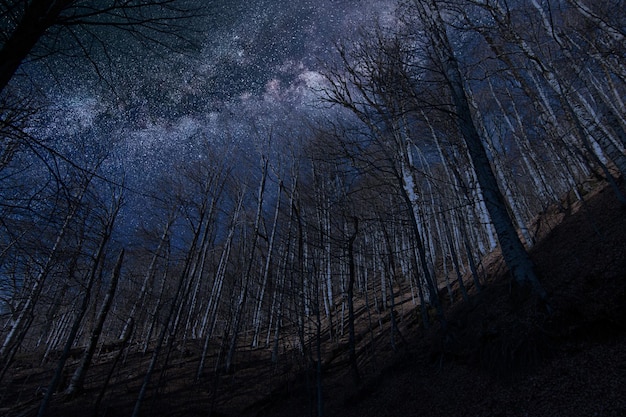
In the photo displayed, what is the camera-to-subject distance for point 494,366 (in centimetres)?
358

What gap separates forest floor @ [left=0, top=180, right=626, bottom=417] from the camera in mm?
2758

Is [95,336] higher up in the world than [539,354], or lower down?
higher up

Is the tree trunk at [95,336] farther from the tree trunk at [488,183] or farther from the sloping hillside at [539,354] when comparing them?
the tree trunk at [488,183]

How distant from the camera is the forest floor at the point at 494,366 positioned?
2.76 m

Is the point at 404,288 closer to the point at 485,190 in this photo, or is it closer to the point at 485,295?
the point at 485,295

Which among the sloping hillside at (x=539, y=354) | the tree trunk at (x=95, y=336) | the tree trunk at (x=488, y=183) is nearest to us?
the sloping hillside at (x=539, y=354)

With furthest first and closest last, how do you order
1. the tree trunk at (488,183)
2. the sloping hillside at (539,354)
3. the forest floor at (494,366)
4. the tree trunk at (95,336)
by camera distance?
the tree trunk at (95,336) → the tree trunk at (488,183) → the forest floor at (494,366) → the sloping hillside at (539,354)

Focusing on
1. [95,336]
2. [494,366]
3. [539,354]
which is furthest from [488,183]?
[95,336]

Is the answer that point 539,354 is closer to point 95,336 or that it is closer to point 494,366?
point 494,366

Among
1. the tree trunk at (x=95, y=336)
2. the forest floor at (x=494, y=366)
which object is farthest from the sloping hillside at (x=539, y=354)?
the tree trunk at (x=95, y=336)

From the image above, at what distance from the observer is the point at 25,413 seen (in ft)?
25.1

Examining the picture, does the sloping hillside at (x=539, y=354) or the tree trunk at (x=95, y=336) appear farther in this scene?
the tree trunk at (x=95, y=336)

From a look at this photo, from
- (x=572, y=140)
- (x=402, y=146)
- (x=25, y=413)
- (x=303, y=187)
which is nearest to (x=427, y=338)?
(x=402, y=146)

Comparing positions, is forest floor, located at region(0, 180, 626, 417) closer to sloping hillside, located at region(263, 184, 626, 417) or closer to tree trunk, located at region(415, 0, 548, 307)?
sloping hillside, located at region(263, 184, 626, 417)
